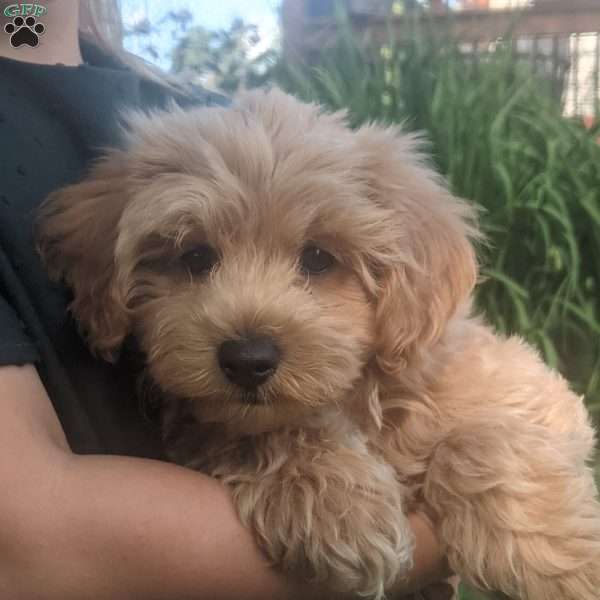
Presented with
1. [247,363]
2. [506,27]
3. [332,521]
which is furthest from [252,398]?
[506,27]

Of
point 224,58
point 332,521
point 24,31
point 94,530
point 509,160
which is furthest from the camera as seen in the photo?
point 509,160

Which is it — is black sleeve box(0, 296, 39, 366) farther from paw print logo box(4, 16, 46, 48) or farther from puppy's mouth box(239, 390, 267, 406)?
paw print logo box(4, 16, 46, 48)

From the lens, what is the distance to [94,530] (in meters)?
1.03

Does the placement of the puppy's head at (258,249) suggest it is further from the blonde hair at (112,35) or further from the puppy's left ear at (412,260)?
the blonde hair at (112,35)

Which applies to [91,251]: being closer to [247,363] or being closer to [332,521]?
[247,363]

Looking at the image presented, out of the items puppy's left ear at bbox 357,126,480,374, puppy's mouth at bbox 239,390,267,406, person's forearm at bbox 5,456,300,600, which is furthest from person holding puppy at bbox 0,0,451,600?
puppy's left ear at bbox 357,126,480,374

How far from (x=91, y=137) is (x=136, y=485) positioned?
0.65 metres

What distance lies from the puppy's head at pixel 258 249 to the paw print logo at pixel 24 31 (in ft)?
0.99

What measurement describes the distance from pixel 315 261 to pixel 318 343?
0.61ft

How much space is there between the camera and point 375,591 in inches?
46.3

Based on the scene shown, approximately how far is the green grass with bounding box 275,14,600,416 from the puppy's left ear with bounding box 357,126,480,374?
28 centimetres

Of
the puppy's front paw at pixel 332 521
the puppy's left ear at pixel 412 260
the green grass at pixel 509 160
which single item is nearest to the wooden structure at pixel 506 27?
the green grass at pixel 509 160

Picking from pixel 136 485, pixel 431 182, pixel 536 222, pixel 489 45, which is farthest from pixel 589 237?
pixel 136 485

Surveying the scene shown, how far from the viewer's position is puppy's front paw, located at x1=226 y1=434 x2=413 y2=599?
112 cm
